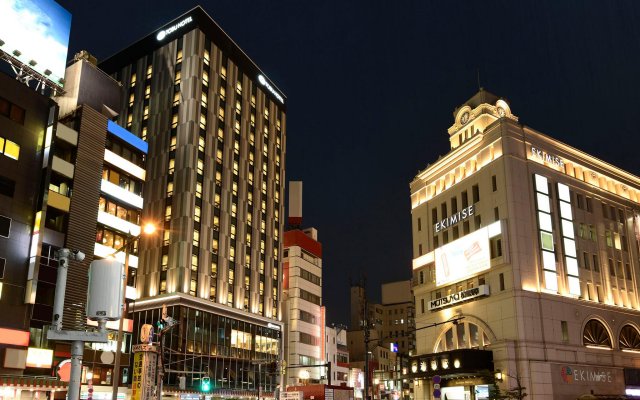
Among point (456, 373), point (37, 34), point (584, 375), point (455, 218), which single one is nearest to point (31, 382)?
point (37, 34)

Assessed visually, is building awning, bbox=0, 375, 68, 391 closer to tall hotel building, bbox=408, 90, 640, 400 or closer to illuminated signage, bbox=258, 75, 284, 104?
tall hotel building, bbox=408, 90, 640, 400

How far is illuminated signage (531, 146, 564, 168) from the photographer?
64750mm

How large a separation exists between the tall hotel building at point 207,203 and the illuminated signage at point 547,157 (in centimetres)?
4156

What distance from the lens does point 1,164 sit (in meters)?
46.3

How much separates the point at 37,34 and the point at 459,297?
167ft

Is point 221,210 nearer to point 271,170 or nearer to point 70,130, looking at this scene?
point 271,170

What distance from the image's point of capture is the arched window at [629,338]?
64.0 metres

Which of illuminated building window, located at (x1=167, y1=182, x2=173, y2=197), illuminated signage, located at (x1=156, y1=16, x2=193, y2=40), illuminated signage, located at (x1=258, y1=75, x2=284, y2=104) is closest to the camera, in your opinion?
illuminated building window, located at (x1=167, y1=182, x2=173, y2=197)

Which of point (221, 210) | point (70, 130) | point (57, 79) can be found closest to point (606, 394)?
point (221, 210)

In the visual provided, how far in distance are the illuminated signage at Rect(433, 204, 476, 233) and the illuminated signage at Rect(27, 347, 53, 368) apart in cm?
4466

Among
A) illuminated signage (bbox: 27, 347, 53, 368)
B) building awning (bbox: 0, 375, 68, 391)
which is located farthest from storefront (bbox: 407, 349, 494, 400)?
illuminated signage (bbox: 27, 347, 53, 368)

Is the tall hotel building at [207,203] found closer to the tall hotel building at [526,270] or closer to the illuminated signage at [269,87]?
the illuminated signage at [269,87]

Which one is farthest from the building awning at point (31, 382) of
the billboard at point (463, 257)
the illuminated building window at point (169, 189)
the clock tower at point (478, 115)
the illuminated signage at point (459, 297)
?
the clock tower at point (478, 115)

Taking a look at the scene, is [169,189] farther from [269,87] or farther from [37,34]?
[269,87]
